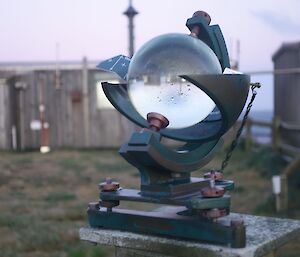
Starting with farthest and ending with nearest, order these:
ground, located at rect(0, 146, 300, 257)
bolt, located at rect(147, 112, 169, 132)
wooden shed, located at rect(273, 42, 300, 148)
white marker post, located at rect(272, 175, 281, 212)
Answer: wooden shed, located at rect(273, 42, 300, 148), white marker post, located at rect(272, 175, 281, 212), ground, located at rect(0, 146, 300, 257), bolt, located at rect(147, 112, 169, 132)

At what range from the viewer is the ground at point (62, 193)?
16.8 ft

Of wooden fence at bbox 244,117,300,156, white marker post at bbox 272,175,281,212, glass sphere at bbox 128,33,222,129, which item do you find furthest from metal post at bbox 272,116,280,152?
glass sphere at bbox 128,33,222,129

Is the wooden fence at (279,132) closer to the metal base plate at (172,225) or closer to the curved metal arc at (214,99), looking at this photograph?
the curved metal arc at (214,99)

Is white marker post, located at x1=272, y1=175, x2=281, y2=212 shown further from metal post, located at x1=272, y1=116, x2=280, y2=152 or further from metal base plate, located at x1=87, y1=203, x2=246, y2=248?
metal base plate, located at x1=87, y1=203, x2=246, y2=248

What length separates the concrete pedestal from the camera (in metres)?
1.63

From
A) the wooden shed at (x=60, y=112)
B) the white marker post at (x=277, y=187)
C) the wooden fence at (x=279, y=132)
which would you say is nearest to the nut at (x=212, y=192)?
the white marker post at (x=277, y=187)

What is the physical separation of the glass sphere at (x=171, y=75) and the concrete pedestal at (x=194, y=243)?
0.39 m

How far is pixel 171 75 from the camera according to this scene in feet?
5.45

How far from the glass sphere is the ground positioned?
122 inches

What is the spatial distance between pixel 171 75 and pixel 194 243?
52 cm

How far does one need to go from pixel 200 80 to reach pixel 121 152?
0.35 meters

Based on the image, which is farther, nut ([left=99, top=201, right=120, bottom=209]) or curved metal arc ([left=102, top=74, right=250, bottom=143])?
nut ([left=99, top=201, right=120, bottom=209])

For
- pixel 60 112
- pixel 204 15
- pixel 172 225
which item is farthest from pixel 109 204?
pixel 60 112

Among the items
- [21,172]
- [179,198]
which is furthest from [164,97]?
[21,172]
